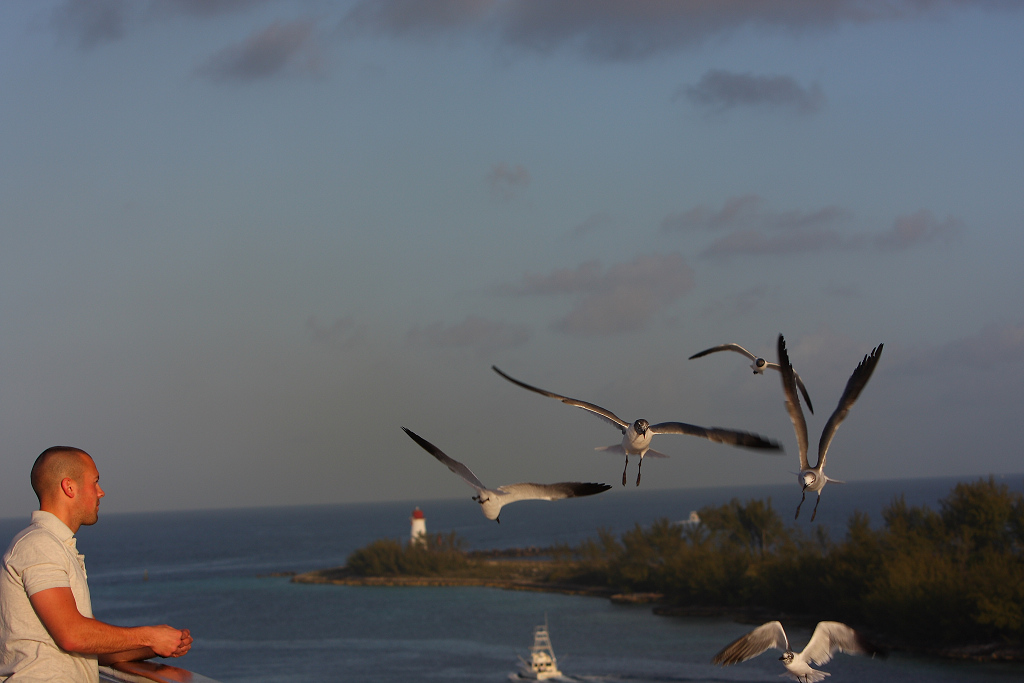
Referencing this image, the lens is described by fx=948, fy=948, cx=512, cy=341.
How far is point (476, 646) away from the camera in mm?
61344

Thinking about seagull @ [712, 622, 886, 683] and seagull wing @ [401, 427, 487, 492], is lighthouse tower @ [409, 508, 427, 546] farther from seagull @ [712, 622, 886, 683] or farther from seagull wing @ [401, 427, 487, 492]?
seagull wing @ [401, 427, 487, 492]

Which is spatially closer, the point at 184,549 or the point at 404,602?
the point at 404,602

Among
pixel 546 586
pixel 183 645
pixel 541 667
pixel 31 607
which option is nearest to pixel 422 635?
pixel 541 667

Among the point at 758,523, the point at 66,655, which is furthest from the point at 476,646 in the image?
the point at 66,655

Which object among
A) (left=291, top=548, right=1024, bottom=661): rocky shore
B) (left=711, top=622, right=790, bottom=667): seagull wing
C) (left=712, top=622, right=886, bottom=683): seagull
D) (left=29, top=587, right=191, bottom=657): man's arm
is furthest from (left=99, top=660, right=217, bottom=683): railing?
(left=291, top=548, right=1024, bottom=661): rocky shore

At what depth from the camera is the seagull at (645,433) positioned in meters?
7.30

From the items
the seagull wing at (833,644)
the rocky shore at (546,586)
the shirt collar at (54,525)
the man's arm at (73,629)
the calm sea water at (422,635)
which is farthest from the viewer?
the calm sea water at (422,635)

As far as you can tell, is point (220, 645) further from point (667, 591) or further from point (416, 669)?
point (667, 591)

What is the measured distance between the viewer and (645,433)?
8203 millimetres

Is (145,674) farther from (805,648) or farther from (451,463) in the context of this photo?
(805,648)

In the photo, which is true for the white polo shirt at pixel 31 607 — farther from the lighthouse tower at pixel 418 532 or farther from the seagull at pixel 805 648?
the lighthouse tower at pixel 418 532

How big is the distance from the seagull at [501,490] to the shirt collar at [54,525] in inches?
124

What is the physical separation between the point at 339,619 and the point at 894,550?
44888 mm

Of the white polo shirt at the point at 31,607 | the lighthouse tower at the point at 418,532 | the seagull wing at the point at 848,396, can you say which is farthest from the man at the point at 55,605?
the lighthouse tower at the point at 418,532
